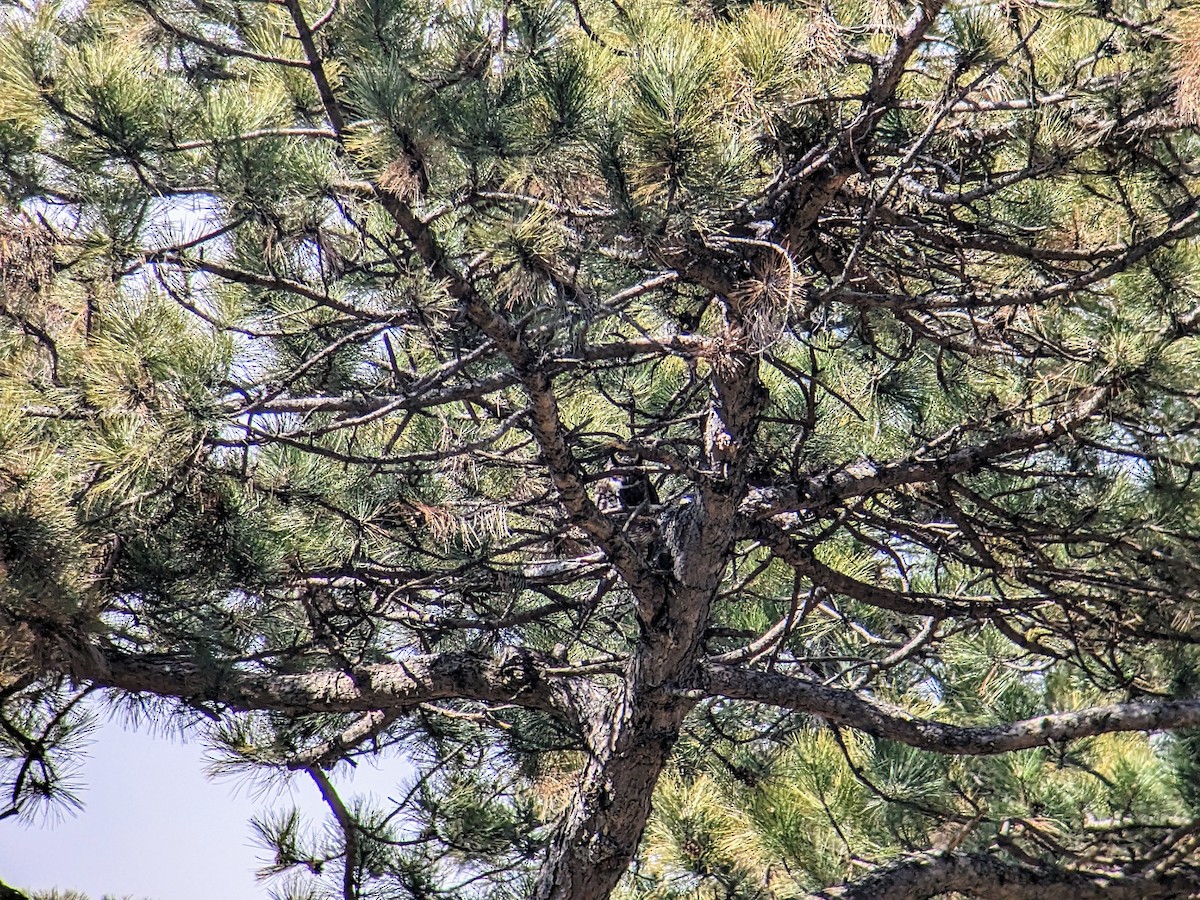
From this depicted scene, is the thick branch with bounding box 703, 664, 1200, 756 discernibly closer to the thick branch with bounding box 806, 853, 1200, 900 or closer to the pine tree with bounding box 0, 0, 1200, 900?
the pine tree with bounding box 0, 0, 1200, 900

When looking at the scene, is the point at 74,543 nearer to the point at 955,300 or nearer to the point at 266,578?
the point at 266,578

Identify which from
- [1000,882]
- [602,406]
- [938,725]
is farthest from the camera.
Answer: [602,406]

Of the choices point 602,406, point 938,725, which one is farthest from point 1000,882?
point 602,406

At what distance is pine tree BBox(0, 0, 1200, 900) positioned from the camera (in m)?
1.89

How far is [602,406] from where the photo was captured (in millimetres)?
2963

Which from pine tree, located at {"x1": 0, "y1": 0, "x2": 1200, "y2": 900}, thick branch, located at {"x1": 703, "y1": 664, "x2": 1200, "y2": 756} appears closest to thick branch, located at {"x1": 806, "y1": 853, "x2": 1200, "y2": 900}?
pine tree, located at {"x1": 0, "y1": 0, "x2": 1200, "y2": 900}

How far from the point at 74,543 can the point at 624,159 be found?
1120 mm

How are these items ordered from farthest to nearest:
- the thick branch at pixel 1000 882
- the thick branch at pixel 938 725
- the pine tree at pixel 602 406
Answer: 1. the thick branch at pixel 1000 882
2. the thick branch at pixel 938 725
3. the pine tree at pixel 602 406

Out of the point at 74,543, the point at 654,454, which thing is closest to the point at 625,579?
the point at 654,454

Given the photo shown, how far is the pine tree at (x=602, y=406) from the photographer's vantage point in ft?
6.21

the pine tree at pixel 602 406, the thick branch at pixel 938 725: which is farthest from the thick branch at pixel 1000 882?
the thick branch at pixel 938 725

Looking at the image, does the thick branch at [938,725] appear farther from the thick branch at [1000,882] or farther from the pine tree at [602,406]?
the thick branch at [1000,882]

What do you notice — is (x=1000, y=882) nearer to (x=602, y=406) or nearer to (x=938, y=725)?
(x=938, y=725)

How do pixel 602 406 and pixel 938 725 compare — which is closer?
pixel 938 725
